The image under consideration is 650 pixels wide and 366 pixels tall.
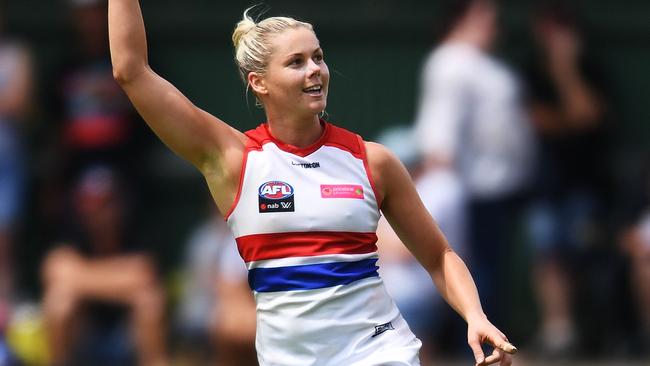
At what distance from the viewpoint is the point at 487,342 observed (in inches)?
186

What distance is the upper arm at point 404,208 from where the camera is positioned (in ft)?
16.3

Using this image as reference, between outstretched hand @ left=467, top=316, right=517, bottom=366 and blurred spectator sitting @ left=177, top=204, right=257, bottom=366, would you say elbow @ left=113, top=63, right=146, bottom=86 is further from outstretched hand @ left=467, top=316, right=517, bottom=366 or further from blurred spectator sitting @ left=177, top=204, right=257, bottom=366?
blurred spectator sitting @ left=177, top=204, right=257, bottom=366

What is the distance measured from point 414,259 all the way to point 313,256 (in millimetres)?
3624

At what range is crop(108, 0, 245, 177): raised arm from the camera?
4.75m

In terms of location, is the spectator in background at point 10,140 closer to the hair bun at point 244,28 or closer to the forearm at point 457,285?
the hair bun at point 244,28

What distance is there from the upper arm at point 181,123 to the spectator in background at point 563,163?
4643 mm

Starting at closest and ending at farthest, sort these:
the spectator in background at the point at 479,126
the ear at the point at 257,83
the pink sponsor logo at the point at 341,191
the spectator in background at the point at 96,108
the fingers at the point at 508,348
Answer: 1. the fingers at the point at 508,348
2. the pink sponsor logo at the point at 341,191
3. the ear at the point at 257,83
4. the spectator in background at the point at 479,126
5. the spectator in background at the point at 96,108

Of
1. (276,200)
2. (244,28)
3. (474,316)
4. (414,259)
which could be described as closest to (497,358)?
(474,316)

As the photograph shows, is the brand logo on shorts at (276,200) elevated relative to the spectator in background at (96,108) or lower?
lower

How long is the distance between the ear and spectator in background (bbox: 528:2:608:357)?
4.42m

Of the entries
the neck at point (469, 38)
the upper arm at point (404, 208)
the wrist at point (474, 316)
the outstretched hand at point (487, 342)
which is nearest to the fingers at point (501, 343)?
the outstretched hand at point (487, 342)

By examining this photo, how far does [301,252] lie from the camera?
189 inches

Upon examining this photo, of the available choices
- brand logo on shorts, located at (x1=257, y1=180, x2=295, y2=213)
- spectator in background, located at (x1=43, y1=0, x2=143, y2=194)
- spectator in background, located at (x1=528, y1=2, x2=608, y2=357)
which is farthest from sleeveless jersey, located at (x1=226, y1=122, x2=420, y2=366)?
spectator in background, located at (x1=43, y1=0, x2=143, y2=194)

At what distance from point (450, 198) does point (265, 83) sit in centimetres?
317
